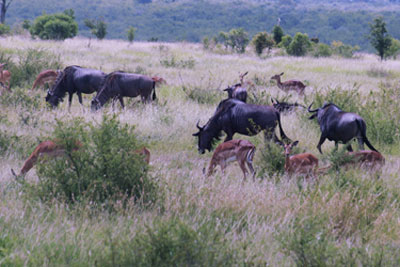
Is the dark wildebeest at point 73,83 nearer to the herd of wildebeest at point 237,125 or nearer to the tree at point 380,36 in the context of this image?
the herd of wildebeest at point 237,125

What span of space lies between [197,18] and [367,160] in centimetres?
11379

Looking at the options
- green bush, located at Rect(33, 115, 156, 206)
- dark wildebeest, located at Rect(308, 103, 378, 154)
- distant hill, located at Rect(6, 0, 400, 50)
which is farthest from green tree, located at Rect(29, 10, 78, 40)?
distant hill, located at Rect(6, 0, 400, 50)

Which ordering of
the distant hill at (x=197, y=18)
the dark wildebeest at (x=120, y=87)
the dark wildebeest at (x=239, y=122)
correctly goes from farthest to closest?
the distant hill at (x=197, y=18), the dark wildebeest at (x=120, y=87), the dark wildebeest at (x=239, y=122)

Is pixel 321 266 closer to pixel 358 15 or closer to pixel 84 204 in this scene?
pixel 84 204

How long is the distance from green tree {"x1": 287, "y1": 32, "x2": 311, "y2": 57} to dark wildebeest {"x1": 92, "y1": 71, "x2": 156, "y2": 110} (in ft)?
87.5

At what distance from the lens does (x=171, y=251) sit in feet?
12.1

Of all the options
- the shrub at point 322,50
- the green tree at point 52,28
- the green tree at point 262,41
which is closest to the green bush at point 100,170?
the green tree at point 262,41

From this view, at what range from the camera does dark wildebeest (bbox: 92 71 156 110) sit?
1107cm

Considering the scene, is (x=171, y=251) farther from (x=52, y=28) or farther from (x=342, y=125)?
(x=52, y=28)

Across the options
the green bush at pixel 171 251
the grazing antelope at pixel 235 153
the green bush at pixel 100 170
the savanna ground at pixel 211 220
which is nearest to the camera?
the green bush at pixel 171 251

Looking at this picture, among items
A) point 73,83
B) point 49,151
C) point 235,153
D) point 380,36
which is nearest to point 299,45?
point 380,36

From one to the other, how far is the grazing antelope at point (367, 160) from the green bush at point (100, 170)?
110 inches

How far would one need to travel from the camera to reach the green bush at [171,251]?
3693 millimetres

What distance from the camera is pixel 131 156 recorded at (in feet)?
17.4
